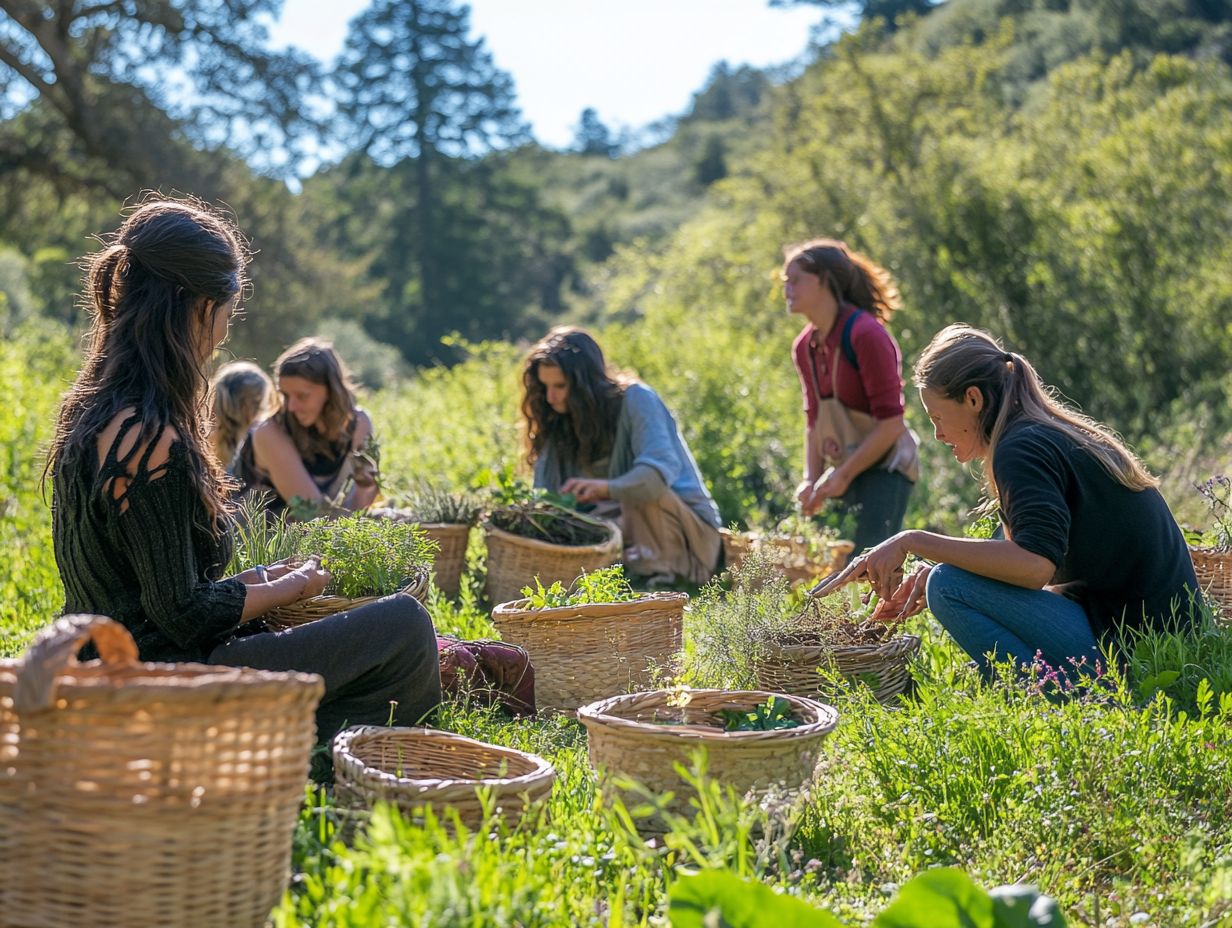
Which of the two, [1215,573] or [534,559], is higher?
[534,559]

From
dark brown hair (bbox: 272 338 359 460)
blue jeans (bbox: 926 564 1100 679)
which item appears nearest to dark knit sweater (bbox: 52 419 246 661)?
blue jeans (bbox: 926 564 1100 679)

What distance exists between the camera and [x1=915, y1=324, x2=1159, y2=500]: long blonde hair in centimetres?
395

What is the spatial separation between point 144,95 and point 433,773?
21.1 m

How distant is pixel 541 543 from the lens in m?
5.53

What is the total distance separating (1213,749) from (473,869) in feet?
6.52

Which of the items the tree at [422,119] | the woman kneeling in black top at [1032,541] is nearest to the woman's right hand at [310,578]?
the woman kneeling in black top at [1032,541]

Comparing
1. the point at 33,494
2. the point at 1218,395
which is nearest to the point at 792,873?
the point at 33,494

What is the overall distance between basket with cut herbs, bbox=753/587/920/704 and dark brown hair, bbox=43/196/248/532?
180 cm

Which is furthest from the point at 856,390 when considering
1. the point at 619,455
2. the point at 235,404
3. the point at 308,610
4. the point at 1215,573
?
the point at 308,610

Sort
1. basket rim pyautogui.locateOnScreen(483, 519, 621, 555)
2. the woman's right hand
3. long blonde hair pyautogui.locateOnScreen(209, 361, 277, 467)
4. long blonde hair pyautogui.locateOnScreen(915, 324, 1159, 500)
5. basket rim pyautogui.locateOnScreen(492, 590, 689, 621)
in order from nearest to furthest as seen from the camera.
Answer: the woman's right hand
long blonde hair pyautogui.locateOnScreen(915, 324, 1159, 500)
basket rim pyautogui.locateOnScreen(492, 590, 689, 621)
basket rim pyautogui.locateOnScreen(483, 519, 621, 555)
long blonde hair pyautogui.locateOnScreen(209, 361, 277, 467)

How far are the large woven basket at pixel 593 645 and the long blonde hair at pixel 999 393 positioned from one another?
1152 millimetres

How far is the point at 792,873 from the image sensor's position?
284 centimetres

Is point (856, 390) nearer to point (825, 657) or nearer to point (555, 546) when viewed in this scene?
point (555, 546)

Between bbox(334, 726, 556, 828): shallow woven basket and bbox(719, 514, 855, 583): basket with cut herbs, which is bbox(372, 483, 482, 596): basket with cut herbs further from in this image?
bbox(334, 726, 556, 828): shallow woven basket
